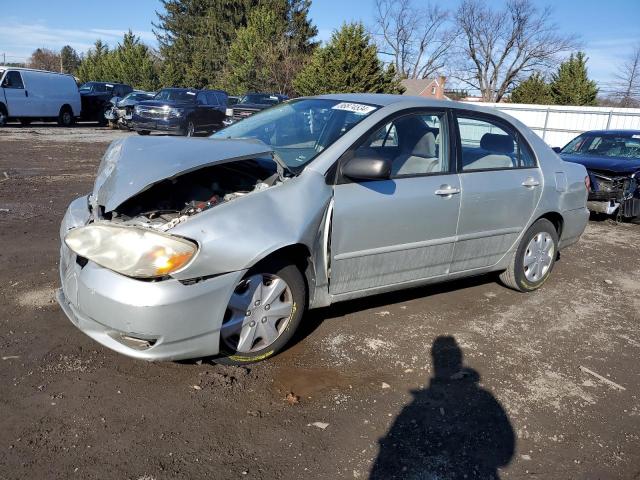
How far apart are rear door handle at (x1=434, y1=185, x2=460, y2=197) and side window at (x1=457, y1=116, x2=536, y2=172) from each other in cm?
41

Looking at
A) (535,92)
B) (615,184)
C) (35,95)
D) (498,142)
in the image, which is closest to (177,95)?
(35,95)

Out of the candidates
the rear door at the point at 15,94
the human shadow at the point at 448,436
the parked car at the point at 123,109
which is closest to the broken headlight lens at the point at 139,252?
the human shadow at the point at 448,436

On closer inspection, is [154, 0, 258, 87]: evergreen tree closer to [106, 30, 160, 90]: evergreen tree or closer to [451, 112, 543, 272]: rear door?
[106, 30, 160, 90]: evergreen tree

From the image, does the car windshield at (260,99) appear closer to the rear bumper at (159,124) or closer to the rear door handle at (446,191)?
the rear bumper at (159,124)

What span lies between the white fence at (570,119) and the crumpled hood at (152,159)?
767 inches

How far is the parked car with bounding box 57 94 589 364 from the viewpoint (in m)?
2.92

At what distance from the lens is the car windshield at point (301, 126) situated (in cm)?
380

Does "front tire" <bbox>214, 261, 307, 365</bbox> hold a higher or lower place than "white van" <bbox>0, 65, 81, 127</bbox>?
lower

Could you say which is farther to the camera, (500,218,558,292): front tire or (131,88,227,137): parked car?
(131,88,227,137): parked car

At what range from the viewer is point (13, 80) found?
19359 millimetres

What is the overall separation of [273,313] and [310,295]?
0.32m

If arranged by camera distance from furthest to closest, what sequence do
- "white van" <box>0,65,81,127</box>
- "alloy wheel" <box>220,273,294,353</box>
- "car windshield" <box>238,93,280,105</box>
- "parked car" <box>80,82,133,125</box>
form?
Result: "parked car" <box>80,82,133,125</box>, "car windshield" <box>238,93,280,105</box>, "white van" <box>0,65,81,127</box>, "alloy wheel" <box>220,273,294,353</box>

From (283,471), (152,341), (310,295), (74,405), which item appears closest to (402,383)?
(310,295)

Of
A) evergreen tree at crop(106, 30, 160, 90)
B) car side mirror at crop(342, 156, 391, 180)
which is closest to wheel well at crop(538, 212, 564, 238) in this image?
car side mirror at crop(342, 156, 391, 180)
